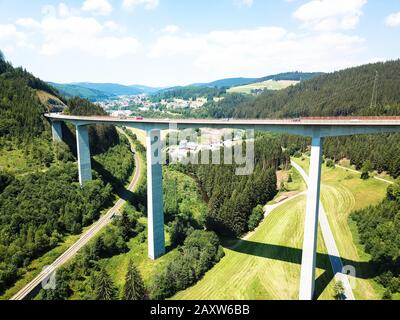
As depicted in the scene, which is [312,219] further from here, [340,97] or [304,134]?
[340,97]

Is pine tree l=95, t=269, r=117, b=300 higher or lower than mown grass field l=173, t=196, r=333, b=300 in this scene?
higher

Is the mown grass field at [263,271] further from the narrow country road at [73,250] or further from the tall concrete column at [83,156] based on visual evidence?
the tall concrete column at [83,156]

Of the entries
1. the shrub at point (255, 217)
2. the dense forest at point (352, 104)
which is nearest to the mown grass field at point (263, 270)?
the shrub at point (255, 217)

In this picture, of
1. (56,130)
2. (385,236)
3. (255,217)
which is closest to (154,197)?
(255,217)

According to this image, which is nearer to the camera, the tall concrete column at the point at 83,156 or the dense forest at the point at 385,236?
the dense forest at the point at 385,236

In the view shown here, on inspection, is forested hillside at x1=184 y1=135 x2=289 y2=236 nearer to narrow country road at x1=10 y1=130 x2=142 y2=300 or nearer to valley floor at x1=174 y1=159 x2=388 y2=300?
valley floor at x1=174 y1=159 x2=388 y2=300

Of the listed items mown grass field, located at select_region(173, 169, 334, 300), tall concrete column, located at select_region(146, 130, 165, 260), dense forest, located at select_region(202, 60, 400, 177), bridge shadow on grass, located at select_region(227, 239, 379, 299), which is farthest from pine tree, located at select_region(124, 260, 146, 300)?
dense forest, located at select_region(202, 60, 400, 177)
